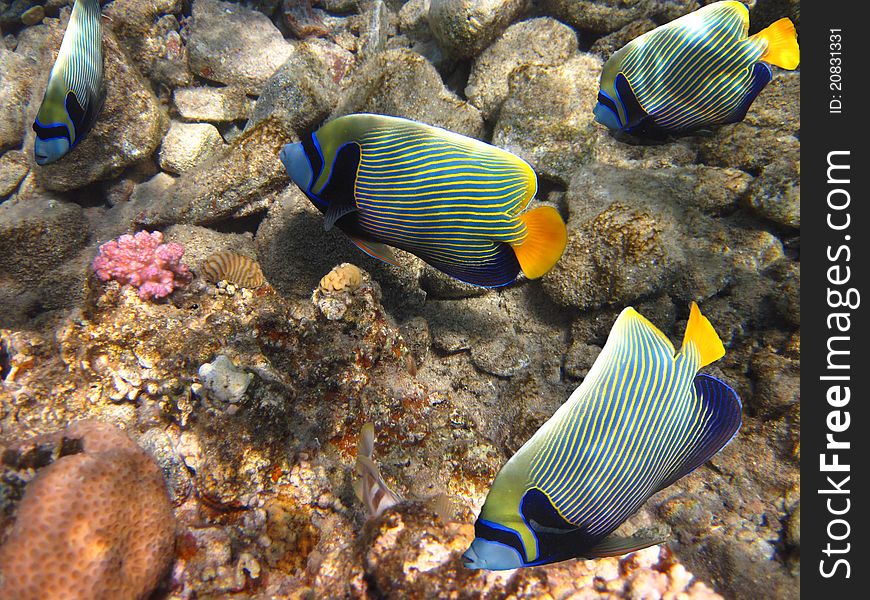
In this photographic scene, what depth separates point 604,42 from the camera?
3691 millimetres

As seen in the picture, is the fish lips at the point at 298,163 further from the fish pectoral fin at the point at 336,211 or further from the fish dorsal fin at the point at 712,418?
the fish dorsal fin at the point at 712,418

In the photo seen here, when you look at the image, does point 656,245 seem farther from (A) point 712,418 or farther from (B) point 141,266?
(B) point 141,266

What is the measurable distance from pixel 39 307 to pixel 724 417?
200 inches

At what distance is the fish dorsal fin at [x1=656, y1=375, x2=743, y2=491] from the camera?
1527 millimetres

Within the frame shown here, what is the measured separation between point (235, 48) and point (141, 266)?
335 cm

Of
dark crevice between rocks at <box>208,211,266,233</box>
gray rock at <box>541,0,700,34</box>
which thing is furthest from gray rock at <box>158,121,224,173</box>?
gray rock at <box>541,0,700,34</box>

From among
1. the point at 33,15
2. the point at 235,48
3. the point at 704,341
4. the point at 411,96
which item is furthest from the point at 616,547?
the point at 33,15

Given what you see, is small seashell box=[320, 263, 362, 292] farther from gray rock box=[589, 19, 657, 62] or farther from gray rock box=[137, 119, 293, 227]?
gray rock box=[589, 19, 657, 62]

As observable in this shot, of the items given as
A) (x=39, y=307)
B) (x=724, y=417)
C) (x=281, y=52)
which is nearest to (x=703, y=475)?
(x=724, y=417)

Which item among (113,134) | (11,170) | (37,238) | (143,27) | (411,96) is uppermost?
(411,96)

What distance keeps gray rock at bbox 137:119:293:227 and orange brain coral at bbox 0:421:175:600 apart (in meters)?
1.94

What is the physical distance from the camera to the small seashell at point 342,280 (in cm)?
262

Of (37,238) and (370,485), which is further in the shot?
(37,238)

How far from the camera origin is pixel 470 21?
3604 millimetres
